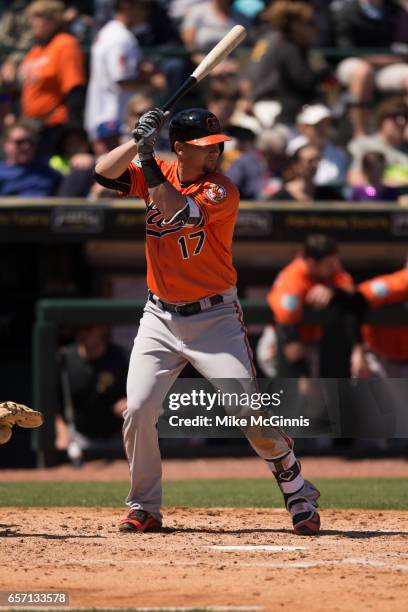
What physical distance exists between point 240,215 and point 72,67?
7.49 ft

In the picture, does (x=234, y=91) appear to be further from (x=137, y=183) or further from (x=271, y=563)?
(x=271, y=563)

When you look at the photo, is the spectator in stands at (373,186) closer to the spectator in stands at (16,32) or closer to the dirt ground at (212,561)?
the spectator in stands at (16,32)

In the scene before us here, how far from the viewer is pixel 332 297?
9.65 meters

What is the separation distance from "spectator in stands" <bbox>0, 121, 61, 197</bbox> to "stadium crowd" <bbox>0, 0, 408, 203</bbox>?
0.01 m

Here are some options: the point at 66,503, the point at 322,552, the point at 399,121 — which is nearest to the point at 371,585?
the point at 322,552

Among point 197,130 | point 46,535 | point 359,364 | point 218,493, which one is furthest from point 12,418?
point 359,364

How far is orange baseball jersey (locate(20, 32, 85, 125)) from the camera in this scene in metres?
10.9

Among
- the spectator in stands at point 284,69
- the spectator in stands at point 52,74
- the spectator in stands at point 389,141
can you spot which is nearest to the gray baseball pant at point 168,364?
the spectator in stands at point 52,74

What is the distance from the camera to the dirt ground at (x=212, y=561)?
13.6 feet

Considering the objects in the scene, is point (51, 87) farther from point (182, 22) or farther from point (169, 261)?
point (169, 261)

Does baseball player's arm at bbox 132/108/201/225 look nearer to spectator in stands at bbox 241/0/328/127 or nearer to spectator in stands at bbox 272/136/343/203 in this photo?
spectator in stands at bbox 272/136/343/203

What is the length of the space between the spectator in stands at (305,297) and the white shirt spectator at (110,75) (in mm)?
2316

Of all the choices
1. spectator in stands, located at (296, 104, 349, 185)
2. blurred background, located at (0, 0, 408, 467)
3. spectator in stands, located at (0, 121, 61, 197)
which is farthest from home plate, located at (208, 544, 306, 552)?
spectator in stands, located at (296, 104, 349, 185)

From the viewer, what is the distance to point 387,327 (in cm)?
989
